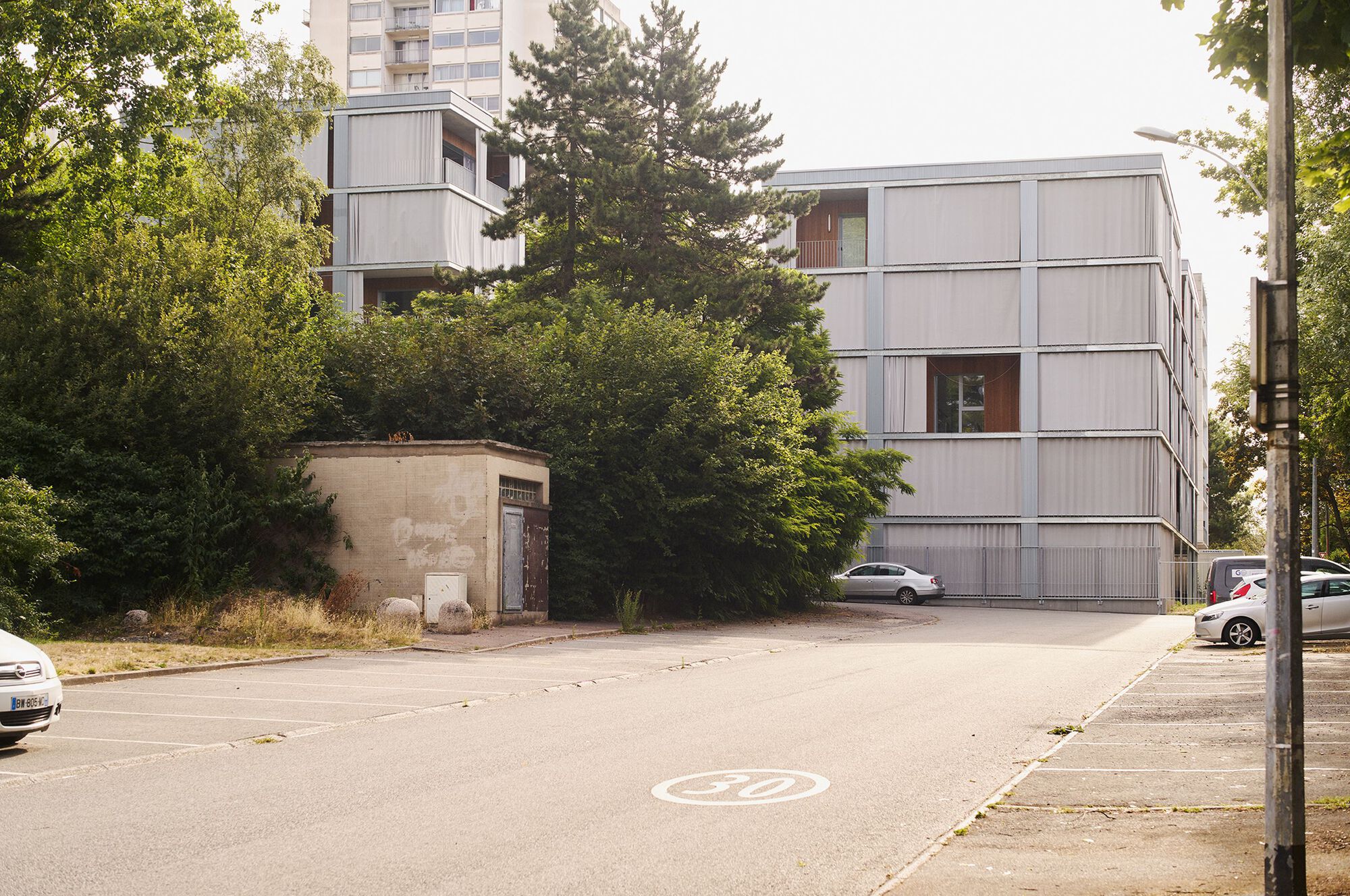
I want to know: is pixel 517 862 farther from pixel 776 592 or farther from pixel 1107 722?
pixel 776 592

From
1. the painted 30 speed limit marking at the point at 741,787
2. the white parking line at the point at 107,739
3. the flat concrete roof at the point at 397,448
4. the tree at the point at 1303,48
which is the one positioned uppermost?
Answer: the tree at the point at 1303,48

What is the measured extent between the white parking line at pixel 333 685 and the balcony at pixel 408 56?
84747mm

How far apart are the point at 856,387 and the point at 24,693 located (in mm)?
42772

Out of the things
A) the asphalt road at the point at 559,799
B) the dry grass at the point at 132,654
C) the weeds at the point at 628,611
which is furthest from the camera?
the weeds at the point at 628,611

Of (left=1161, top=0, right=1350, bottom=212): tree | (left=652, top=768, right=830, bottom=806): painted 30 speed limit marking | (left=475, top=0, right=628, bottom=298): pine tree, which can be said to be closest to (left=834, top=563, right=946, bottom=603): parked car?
(left=475, top=0, right=628, bottom=298): pine tree

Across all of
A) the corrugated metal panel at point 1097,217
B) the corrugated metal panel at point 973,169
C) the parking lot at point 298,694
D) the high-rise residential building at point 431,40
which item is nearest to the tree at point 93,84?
the parking lot at point 298,694

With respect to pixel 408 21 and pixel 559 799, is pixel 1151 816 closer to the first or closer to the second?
pixel 559 799

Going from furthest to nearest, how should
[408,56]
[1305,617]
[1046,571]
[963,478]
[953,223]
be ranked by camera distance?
[408,56] < [953,223] < [963,478] < [1046,571] < [1305,617]

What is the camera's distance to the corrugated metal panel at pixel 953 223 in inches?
1992

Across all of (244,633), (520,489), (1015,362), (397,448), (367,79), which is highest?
(367,79)

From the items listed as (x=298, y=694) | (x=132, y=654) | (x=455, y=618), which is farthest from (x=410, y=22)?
(x=298, y=694)

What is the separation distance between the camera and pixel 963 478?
50250 millimetres

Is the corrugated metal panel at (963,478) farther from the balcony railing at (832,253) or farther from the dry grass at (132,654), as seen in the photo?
the dry grass at (132,654)

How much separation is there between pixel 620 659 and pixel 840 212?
35.8 m
